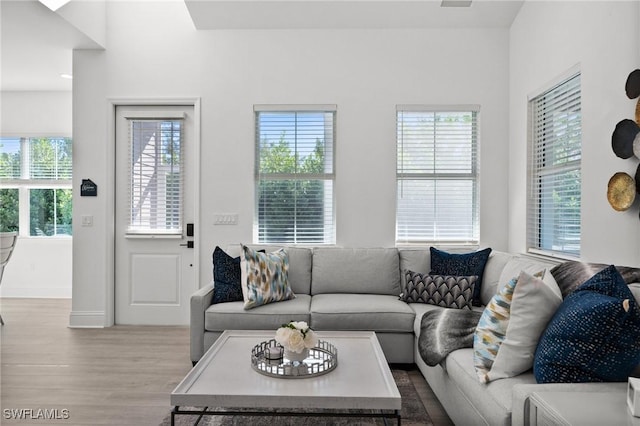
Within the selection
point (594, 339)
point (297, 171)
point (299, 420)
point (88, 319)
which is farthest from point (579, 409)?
point (88, 319)

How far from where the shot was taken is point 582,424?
130cm

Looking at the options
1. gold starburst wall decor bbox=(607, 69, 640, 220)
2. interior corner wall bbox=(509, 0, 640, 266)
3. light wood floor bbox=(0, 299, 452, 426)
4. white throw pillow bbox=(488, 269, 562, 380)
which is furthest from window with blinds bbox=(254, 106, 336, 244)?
white throw pillow bbox=(488, 269, 562, 380)

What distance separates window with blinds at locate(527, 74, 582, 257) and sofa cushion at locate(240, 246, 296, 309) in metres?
2.11

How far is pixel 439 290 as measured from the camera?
3.24 m

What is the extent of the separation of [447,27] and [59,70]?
13.8 ft

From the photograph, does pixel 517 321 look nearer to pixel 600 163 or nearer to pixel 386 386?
pixel 386 386

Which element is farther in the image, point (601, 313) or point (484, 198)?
point (484, 198)

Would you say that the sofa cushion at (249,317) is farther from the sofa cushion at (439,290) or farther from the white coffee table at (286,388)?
the sofa cushion at (439,290)

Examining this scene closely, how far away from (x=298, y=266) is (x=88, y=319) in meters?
2.18

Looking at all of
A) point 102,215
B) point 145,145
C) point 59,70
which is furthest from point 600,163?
point 59,70

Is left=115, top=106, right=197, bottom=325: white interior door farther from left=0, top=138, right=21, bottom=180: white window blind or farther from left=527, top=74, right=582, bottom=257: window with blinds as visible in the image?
left=527, top=74, right=582, bottom=257: window with blinds

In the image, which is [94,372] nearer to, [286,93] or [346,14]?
[286,93]

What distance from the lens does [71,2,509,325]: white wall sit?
4.13 metres

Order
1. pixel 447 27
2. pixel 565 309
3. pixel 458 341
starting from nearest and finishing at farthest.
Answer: pixel 565 309 → pixel 458 341 → pixel 447 27
